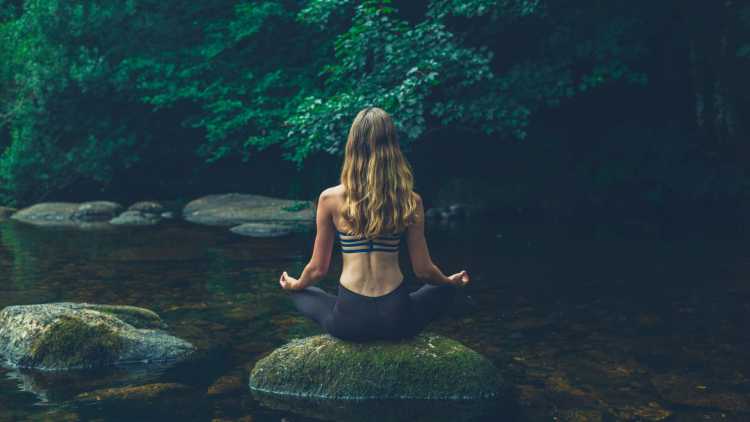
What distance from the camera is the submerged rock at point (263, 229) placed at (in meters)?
16.8

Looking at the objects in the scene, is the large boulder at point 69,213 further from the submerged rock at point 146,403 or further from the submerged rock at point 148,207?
the submerged rock at point 146,403

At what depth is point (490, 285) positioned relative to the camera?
1052 cm

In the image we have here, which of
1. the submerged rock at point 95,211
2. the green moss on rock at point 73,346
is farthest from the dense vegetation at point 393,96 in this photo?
the green moss on rock at point 73,346

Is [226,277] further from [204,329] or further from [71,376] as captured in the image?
[71,376]

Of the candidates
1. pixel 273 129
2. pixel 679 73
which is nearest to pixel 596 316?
pixel 679 73

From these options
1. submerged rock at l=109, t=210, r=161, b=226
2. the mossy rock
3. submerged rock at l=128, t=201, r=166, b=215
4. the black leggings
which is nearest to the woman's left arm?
the black leggings

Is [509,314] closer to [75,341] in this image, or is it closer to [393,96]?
[75,341]

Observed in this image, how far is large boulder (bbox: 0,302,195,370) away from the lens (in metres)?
6.86

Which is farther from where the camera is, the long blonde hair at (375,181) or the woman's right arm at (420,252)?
the woman's right arm at (420,252)

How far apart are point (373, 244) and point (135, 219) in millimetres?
15513

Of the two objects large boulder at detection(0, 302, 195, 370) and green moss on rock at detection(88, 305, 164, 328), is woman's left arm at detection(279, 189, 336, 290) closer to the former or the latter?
large boulder at detection(0, 302, 195, 370)

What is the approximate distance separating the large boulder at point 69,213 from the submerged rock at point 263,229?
4965mm

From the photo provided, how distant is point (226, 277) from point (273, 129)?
413 inches

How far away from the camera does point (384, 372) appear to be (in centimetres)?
586
